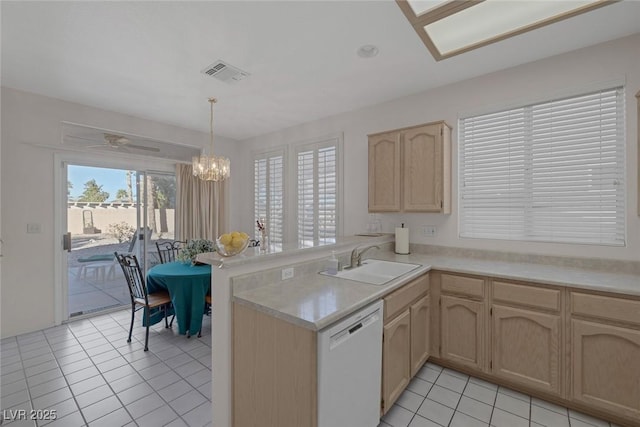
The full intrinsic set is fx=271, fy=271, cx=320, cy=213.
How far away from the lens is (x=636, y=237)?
2.08 m

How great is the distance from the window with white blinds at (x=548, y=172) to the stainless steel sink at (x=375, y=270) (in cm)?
95

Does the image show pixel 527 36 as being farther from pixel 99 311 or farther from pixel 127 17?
pixel 99 311

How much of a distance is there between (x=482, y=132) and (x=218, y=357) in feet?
10.0

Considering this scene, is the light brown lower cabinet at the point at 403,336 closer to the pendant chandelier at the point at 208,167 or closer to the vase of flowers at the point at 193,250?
the vase of flowers at the point at 193,250

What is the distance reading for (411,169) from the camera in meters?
2.82

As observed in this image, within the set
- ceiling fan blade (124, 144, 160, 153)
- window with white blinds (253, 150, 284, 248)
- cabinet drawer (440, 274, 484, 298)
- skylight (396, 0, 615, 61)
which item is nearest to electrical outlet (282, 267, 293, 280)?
cabinet drawer (440, 274, 484, 298)

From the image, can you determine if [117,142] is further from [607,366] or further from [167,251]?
[607,366]

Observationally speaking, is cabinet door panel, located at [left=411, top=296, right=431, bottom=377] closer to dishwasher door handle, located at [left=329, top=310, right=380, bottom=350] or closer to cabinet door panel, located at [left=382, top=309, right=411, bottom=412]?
cabinet door panel, located at [left=382, top=309, right=411, bottom=412]

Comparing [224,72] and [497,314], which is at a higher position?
[224,72]

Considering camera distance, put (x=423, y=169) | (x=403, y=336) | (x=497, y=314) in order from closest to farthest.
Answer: (x=403, y=336) → (x=497, y=314) → (x=423, y=169)

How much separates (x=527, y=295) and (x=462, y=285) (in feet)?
1.40

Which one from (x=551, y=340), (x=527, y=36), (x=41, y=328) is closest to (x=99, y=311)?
(x=41, y=328)

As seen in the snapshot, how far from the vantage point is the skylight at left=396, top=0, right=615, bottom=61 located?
5.71 ft

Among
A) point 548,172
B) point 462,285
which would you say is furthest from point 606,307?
point 548,172
